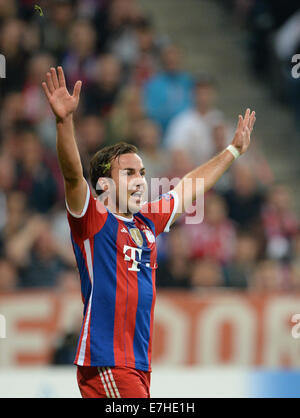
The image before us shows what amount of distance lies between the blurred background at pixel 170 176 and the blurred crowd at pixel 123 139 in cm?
2

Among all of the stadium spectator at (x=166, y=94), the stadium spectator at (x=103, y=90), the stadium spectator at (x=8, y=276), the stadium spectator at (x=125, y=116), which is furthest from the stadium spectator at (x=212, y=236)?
the stadium spectator at (x=8, y=276)

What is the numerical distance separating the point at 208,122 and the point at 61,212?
2116mm

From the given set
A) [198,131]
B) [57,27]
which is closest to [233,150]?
[198,131]

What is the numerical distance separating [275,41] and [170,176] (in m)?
3.49

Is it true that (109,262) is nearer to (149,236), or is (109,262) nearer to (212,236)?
(149,236)

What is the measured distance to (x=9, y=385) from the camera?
6711 millimetres

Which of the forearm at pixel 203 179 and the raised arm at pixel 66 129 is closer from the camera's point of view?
the raised arm at pixel 66 129

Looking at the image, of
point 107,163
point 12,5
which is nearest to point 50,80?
point 107,163

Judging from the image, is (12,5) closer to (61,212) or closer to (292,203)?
(61,212)

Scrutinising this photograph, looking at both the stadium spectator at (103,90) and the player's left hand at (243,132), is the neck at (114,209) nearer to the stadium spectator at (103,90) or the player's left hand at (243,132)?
the player's left hand at (243,132)

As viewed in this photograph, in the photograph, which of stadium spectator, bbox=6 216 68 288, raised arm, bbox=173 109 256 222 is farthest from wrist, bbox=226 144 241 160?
stadium spectator, bbox=6 216 68 288

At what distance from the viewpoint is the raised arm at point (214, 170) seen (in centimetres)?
499

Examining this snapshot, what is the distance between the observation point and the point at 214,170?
5012 millimetres

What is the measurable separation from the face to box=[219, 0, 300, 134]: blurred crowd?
252 inches
